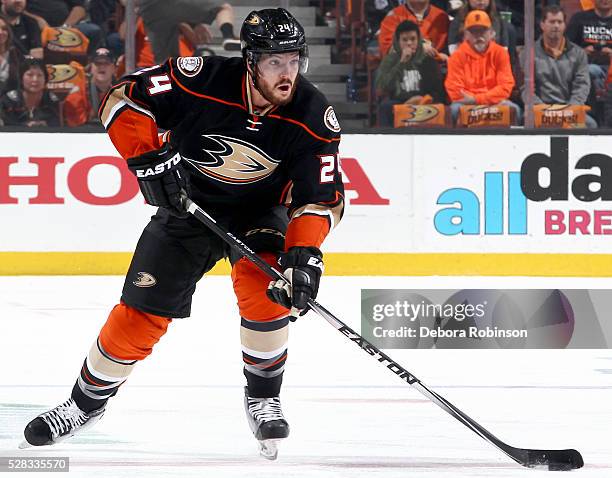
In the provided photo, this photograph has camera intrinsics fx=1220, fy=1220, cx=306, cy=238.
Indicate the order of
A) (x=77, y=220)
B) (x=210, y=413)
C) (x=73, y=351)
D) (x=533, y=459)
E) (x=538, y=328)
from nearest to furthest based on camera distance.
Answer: (x=533, y=459)
(x=210, y=413)
(x=73, y=351)
(x=538, y=328)
(x=77, y=220)

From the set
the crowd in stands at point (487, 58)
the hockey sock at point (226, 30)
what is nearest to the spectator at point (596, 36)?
the crowd in stands at point (487, 58)

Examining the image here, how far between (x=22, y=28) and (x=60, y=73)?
0.32 meters

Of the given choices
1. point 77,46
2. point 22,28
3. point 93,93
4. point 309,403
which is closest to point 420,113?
point 93,93

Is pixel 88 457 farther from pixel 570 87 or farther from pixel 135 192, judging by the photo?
pixel 570 87

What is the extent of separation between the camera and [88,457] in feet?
9.72

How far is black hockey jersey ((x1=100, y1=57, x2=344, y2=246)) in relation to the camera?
301 centimetres

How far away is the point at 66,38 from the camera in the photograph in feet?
22.2

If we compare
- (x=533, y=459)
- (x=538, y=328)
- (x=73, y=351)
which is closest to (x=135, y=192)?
(x=73, y=351)

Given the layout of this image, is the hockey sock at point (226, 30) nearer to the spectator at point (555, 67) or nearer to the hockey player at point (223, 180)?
the spectator at point (555, 67)

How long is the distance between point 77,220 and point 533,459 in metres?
4.14

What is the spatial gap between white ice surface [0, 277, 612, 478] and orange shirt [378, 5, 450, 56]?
6.35 feet

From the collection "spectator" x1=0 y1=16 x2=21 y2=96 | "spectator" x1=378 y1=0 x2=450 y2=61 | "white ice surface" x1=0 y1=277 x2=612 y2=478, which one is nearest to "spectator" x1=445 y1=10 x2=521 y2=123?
"spectator" x1=378 y1=0 x2=450 y2=61

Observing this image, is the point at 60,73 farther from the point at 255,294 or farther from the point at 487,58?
the point at 255,294

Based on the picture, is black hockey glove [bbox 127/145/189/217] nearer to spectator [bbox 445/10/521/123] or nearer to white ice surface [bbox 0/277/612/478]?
white ice surface [bbox 0/277/612/478]
